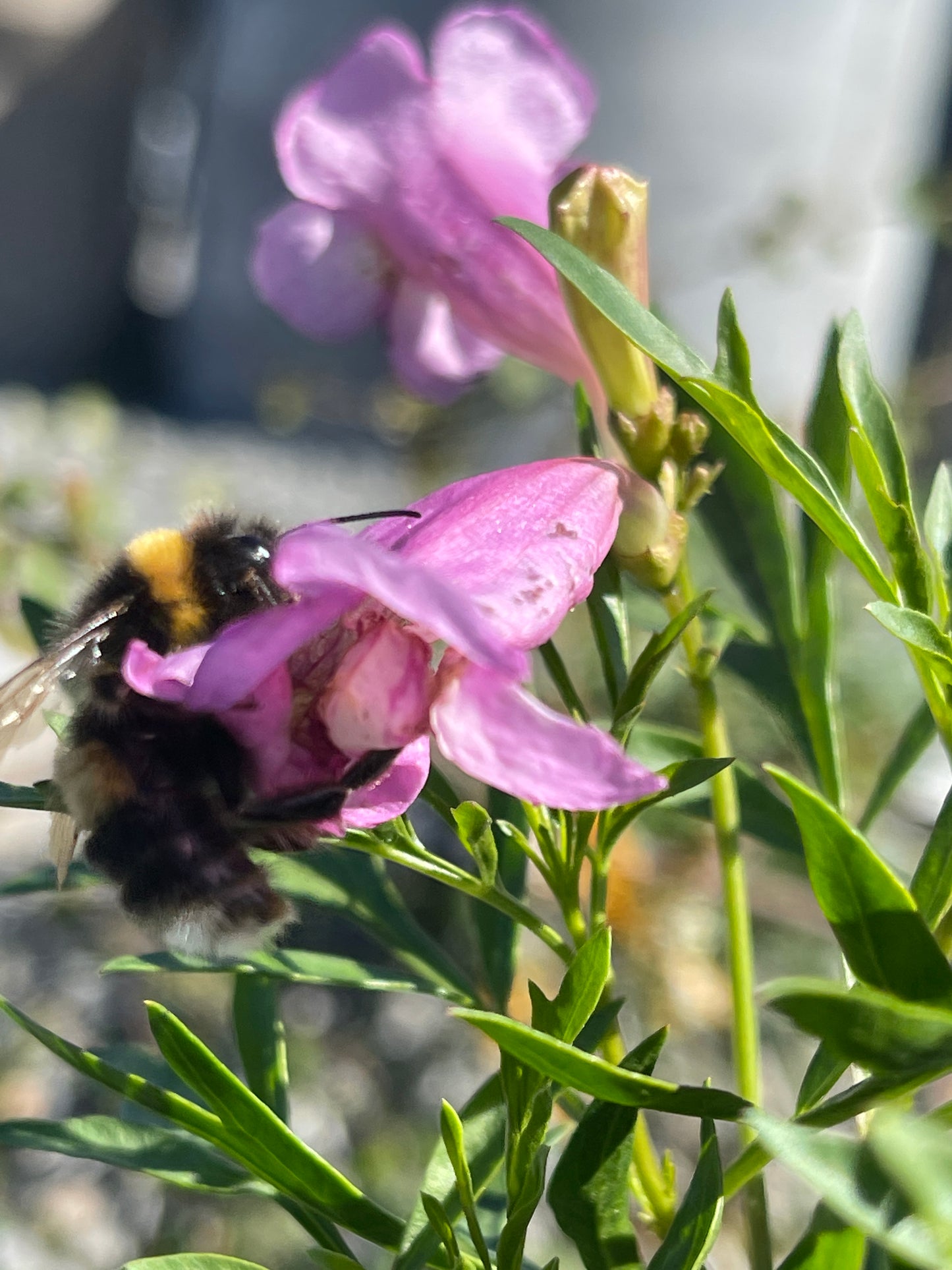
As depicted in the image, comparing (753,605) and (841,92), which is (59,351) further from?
(753,605)

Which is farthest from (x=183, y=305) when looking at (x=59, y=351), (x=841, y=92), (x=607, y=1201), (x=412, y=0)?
(x=607, y=1201)

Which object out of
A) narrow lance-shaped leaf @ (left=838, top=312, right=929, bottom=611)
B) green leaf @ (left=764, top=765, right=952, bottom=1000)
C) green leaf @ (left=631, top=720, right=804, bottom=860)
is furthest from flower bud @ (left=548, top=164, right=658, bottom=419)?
green leaf @ (left=764, top=765, right=952, bottom=1000)

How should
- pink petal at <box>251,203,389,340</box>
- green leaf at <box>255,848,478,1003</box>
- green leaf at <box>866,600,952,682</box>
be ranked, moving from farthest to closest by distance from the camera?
pink petal at <box>251,203,389,340</box> < green leaf at <box>255,848,478,1003</box> < green leaf at <box>866,600,952,682</box>

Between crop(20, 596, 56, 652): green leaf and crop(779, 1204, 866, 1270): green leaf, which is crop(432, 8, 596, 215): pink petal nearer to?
crop(20, 596, 56, 652): green leaf

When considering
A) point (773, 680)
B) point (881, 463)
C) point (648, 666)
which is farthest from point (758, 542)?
point (648, 666)

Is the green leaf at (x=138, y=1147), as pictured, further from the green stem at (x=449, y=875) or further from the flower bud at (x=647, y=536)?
the flower bud at (x=647, y=536)

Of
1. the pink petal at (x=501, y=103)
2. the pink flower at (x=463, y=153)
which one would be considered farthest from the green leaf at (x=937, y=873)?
the pink petal at (x=501, y=103)

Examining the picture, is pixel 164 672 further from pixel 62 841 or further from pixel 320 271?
pixel 320 271
